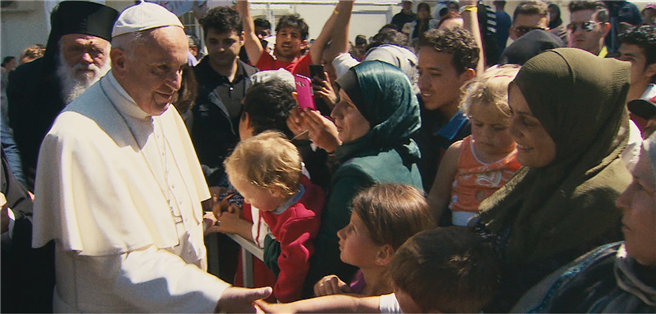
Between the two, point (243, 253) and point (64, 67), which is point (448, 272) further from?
point (64, 67)

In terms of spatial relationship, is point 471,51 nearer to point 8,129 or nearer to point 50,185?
point 50,185

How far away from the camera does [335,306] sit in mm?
2055

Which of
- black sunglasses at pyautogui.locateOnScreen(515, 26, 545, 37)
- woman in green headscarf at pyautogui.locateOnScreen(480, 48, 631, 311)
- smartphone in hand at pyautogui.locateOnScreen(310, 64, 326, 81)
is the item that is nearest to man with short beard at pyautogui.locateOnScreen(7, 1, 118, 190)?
smartphone in hand at pyautogui.locateOnScreen(310, 64, 326, 81)

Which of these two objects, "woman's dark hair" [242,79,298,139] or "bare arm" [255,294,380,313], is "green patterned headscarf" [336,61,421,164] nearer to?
"woman's dark hair" [242,79,298,139]

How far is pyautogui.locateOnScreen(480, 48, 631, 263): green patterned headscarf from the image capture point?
1.66 meters

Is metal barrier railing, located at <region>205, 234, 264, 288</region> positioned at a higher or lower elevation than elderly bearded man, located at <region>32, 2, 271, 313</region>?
lower

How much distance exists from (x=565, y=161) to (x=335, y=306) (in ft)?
3.23

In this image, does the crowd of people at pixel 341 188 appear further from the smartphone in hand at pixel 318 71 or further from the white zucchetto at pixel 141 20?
the smartphone in hand at pixel 318 71

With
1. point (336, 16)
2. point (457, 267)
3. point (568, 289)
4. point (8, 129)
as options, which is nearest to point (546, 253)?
point (568, 289)

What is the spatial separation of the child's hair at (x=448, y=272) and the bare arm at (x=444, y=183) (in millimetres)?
877

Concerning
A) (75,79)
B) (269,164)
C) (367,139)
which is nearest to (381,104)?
(367,139)

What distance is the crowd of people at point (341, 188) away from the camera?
168 cm

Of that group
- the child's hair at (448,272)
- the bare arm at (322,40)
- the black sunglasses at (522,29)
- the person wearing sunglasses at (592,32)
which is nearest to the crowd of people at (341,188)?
the child's hair at (448,272)

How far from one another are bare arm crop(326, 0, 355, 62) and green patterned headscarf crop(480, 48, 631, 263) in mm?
2858
